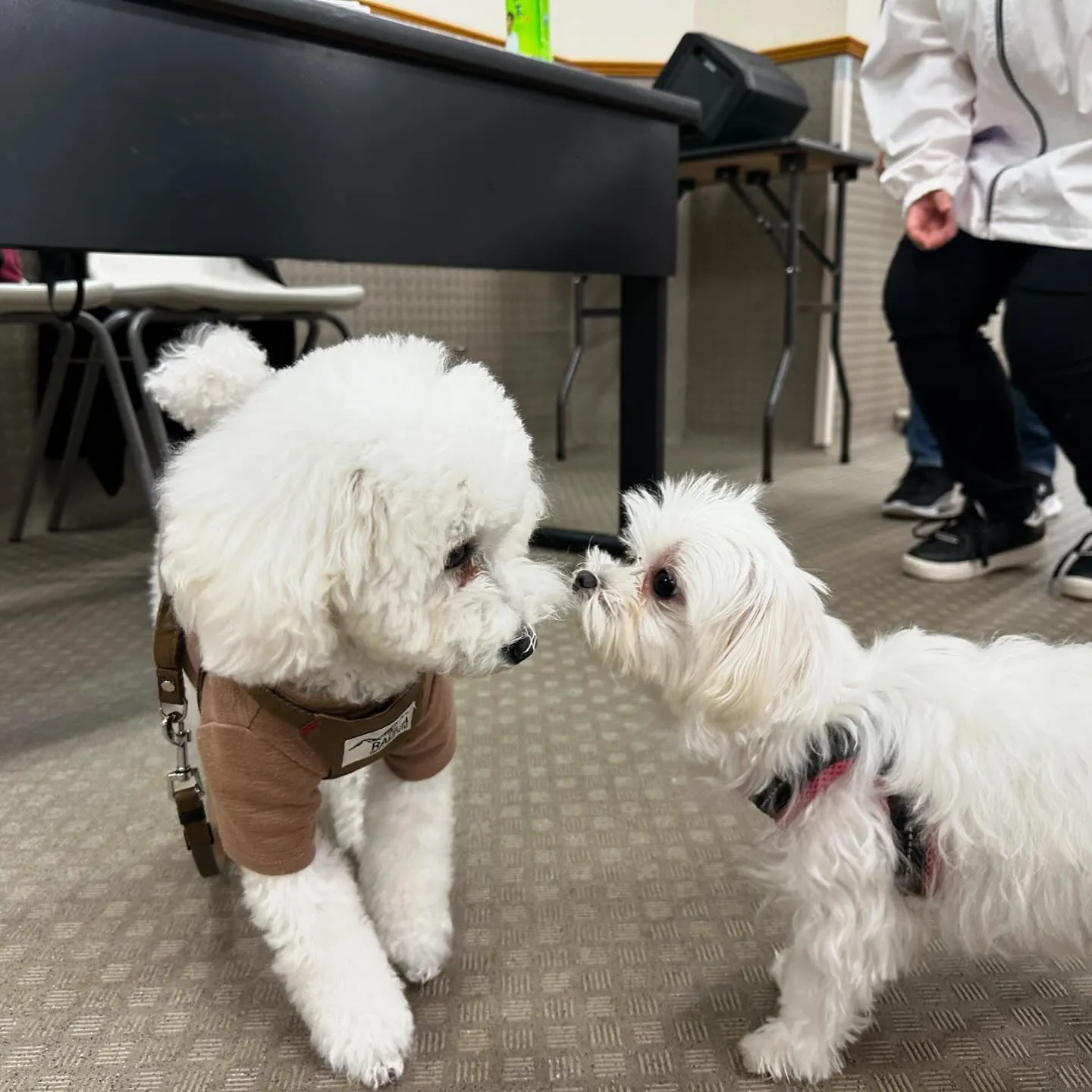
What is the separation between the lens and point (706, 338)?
141 inches

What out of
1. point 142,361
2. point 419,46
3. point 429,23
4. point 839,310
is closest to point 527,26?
point 419,46

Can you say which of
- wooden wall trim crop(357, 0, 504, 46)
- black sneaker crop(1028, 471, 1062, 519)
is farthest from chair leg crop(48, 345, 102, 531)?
black sneaker crop(1028, 471, 1062, 519)

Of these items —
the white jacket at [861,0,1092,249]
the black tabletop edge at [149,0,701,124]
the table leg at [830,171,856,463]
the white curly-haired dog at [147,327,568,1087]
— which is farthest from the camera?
the table leg at [830,171,856,463]

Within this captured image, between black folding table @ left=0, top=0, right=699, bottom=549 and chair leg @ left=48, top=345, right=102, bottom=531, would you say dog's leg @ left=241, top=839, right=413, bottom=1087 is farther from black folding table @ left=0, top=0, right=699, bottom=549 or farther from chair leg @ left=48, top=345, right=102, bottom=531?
chair leg @ left=48, top=345, right=102, bottom=531

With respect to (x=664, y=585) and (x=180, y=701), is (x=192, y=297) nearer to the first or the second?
(x=180, y=701)

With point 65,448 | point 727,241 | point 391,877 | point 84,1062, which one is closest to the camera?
point 84,1062

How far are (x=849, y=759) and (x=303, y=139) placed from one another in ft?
3.03

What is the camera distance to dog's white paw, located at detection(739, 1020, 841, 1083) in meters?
0.71

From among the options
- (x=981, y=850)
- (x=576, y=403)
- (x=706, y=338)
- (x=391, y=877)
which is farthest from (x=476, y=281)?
(x=981, y=850)

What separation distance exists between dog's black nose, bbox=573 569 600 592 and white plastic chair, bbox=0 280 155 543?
0.80m

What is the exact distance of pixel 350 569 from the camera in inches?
25.0

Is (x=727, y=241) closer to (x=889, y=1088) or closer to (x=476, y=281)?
(x=476, y=281)

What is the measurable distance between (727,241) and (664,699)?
3060 mm

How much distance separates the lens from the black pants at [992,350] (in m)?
1.51
